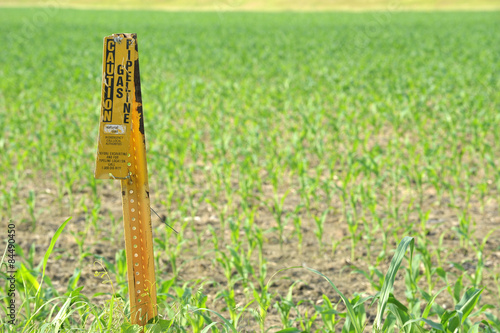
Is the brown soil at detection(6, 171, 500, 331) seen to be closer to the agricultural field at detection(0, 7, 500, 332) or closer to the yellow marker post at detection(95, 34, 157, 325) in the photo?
the agricultural field at detection(0, 7, 500, 332)

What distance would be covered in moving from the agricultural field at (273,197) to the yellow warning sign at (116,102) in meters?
0.46

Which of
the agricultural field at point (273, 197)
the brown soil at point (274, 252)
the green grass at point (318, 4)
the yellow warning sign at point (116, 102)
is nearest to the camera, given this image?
the yellow warning sign at point (116, 102)

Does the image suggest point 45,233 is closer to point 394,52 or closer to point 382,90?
point 382,90

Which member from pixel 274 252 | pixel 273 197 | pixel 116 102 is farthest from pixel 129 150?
pixel 273 197

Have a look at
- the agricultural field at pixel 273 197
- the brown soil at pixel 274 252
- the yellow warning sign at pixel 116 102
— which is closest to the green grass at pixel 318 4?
the agricultural field at pixel 273 197

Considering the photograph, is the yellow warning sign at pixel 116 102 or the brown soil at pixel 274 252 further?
the brown soil at pixel 274 252

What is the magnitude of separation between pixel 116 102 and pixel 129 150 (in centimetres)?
22

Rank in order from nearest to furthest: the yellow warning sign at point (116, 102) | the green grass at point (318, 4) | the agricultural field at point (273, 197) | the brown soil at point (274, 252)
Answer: the yellow warning sign at point (116, 102) < the agricultural field at point (273, 197) < the brown soil at point (274, 252) < the green grass at point (318, 4)

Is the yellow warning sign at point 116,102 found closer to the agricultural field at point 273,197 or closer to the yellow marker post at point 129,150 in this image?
the yellow marker post at point 129,150

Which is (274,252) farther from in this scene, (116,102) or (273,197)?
(116,102)

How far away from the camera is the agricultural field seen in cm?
318

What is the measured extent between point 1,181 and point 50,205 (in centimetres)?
107

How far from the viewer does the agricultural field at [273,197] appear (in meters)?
3.18

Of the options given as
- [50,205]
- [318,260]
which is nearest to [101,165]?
[318,260]
